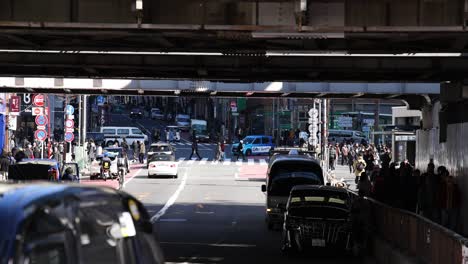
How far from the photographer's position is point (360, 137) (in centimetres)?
10188

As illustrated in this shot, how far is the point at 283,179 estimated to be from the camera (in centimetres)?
3031

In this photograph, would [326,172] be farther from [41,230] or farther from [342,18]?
[41,230]

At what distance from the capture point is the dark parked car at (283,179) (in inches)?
1172

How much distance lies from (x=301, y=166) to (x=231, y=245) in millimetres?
6687

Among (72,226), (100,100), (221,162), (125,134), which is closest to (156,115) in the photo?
(100,100)

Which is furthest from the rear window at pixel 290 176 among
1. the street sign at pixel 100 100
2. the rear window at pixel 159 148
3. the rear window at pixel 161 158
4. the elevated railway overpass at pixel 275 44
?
the street sign at pixel 100 100

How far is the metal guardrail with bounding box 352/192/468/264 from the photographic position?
13.3 m

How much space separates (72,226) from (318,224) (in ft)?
55.4

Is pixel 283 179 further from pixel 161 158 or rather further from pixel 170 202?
pixel 161 158

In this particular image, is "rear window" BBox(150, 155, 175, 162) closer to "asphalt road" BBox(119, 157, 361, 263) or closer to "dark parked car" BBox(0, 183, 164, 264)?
"asphalt road" BBox(119, 157, 361, 263)

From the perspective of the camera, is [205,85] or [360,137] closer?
[205,85]

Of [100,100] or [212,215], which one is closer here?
[212,215]

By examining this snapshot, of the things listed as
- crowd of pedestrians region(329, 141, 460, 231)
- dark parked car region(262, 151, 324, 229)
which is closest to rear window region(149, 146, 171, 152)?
dark parked car region(262, 151, 324, 229)

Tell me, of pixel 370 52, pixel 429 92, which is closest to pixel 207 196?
pixel 429 92
